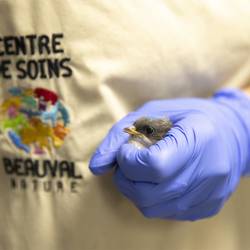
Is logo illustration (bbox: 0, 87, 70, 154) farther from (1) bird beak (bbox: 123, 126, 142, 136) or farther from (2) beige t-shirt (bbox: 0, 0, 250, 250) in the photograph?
(1) bird beak (bbox: 123, 126, 142, 136)

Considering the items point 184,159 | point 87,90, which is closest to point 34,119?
point 87,90

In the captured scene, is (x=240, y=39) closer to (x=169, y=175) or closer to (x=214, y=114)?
(x=214, y=114)

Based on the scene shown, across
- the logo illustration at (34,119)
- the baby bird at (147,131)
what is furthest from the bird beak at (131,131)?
the logo illustration at (34,119)

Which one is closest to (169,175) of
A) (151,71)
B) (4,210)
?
(151,71)

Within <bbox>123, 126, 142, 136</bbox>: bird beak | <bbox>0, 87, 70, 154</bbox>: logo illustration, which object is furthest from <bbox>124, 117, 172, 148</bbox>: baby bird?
<bbox>0, 87, 70, 154</bbox>: logo illustration

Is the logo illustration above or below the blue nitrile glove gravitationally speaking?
above

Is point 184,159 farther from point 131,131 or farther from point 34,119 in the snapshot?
point 34,119
